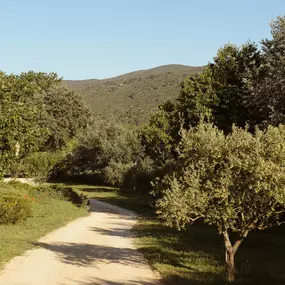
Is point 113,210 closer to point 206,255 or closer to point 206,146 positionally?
point 206,255

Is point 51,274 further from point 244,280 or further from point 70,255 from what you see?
point 244,280

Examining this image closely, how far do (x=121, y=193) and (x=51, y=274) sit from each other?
116ft

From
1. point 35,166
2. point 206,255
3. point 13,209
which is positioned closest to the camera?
point 206,255

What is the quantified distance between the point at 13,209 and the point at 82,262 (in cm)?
851

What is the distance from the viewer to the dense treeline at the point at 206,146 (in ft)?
38.6

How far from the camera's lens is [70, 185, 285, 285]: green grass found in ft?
41.7

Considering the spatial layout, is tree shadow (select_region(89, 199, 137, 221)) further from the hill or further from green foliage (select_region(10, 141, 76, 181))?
the hill

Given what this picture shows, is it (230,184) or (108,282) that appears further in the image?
(108,282)

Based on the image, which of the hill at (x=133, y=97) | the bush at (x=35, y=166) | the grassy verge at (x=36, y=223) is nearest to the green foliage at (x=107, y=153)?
the bush at (x=35, y=166)

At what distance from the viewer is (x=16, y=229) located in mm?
20875

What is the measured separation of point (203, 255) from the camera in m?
16.5

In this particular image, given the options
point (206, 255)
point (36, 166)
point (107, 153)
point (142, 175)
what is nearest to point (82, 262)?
point (206, 255)

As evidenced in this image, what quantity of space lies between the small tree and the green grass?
1.15m

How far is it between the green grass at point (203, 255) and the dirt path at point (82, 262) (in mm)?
667
